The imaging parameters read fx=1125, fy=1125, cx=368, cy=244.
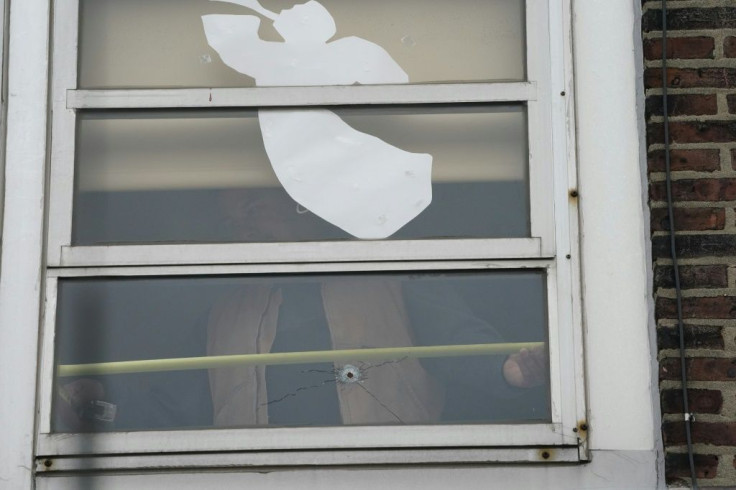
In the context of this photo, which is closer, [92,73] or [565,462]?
[565,462]

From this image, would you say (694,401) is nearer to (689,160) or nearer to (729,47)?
(689,160)

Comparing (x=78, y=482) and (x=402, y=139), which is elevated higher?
(x=402, y=139)

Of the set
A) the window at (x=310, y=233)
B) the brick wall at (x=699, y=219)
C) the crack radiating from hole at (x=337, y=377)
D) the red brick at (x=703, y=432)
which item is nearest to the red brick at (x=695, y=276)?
the brick wall at (x=699, y=219)

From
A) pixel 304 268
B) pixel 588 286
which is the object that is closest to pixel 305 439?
pixel 304 268

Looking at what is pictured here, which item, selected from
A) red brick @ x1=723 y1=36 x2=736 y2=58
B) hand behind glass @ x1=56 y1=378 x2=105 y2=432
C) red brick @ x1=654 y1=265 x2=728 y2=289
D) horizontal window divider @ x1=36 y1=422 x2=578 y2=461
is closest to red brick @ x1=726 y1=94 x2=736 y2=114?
red brick @ x1=723 y1=36 x2=736 y2=58

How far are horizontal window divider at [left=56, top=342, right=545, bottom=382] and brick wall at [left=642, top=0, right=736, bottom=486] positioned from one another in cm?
41

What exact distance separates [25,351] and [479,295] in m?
1.19

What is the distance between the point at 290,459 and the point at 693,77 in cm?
147

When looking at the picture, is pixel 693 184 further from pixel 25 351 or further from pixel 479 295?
pixel 25 351

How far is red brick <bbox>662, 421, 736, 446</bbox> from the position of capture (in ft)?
9.25

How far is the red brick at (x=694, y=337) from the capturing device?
9.41 ft

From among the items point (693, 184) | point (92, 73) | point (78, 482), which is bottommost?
point (78, 482)

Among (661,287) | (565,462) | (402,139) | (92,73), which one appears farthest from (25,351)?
(661,287)

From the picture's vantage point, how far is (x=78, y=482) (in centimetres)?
285
